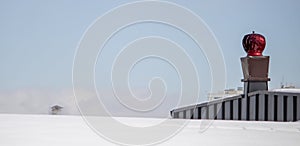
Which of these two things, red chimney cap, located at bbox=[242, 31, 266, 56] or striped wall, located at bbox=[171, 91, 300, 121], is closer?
striped wall, located at bbox=[171, 91, 300, 121]

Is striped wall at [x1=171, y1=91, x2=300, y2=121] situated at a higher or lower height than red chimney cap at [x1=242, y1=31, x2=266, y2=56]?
lower

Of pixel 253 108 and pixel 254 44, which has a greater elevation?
pixel 254 44

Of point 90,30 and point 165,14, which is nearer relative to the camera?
point 90,30

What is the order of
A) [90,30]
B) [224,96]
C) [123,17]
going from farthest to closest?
[224,96] → [123,17] → [90,30]

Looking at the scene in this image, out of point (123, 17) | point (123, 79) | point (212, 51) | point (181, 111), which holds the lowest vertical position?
point (181, 111)

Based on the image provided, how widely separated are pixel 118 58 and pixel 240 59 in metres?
3.49

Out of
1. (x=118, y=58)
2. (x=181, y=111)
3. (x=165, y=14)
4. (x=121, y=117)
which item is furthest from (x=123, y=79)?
(x=181, y=111)

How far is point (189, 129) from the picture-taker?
3.42 m

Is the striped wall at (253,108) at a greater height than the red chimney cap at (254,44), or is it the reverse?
the red chimney cap at (254,44)

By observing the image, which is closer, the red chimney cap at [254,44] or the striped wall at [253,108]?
the striped wall at [253,108]

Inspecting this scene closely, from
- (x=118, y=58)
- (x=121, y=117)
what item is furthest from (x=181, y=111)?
(x=118, y=58)

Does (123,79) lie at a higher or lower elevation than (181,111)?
higher

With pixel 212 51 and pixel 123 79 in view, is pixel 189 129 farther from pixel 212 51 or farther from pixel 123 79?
pixel 212 51

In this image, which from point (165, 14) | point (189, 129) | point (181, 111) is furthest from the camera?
point (181, 111)
